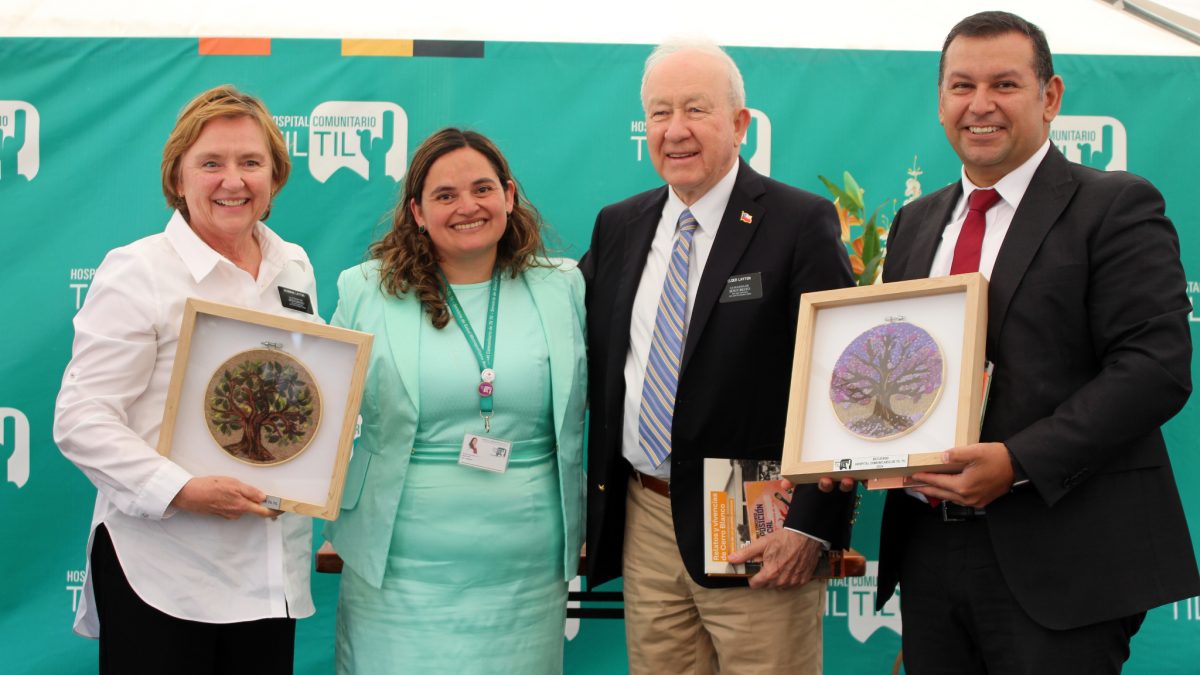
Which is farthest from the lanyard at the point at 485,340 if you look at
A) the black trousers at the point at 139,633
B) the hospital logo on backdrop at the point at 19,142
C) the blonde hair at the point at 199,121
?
the hospital logo on backdrop at the point at 19,142

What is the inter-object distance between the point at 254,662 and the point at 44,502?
206 centimetres

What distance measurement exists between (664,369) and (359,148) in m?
2.02

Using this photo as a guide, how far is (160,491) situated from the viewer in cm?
225

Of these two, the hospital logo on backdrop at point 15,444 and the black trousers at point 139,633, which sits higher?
the hospital logo on backdrop at point 15,444

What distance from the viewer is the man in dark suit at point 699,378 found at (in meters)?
2.57

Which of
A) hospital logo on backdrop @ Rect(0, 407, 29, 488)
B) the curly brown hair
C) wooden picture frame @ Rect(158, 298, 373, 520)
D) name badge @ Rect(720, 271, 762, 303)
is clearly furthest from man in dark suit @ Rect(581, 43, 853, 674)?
hospital logo on backdrop @ Rect(0, 407, 29, 488)

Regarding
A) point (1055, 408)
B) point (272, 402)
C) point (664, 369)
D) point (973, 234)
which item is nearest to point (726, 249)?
point (664, 369)

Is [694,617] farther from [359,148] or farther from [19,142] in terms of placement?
[19,142]

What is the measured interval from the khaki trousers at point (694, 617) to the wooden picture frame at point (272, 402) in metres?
0.80

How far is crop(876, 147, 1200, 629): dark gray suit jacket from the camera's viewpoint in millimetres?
2014

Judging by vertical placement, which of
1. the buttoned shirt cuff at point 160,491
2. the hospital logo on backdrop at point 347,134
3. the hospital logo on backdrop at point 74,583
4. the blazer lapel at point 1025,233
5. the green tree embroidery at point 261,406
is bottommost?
the hospital logo on backdrop at point 74,583

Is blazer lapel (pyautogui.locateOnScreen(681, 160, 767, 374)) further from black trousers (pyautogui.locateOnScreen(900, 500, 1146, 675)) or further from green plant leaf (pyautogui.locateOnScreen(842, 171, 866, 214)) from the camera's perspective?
green plant leaf (pyautogui.locateOnScreen(842, 171, 866, 214))

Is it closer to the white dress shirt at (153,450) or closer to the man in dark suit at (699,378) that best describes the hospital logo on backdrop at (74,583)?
the white dress shirt at (153,450)

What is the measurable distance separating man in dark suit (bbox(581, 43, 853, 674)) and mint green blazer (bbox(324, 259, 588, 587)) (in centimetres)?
7
